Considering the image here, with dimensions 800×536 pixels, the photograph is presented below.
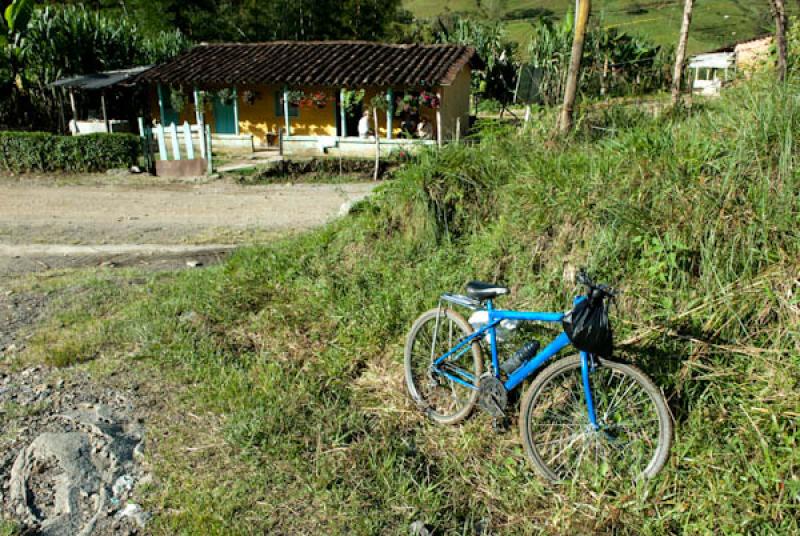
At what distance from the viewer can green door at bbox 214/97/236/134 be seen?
2466 centimetres

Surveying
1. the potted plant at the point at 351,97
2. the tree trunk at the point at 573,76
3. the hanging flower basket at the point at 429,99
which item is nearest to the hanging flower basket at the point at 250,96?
the potted plant at the point at 351,97

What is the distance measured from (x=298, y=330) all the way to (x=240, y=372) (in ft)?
2.44

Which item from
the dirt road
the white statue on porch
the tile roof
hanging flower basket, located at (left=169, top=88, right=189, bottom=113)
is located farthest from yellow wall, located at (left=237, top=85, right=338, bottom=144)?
the dirt road

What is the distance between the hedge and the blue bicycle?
1680 centimetres

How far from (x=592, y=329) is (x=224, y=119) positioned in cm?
2391

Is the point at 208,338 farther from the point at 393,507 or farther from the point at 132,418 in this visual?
the point at 393,507

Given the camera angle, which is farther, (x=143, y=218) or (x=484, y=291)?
(x=143, y=218)

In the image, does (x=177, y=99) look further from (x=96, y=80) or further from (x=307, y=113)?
(x=307, y=113)

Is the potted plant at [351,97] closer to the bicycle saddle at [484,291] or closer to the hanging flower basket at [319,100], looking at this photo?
the hanging flower basket at [319,100]

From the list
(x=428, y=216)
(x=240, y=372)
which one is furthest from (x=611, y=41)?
(x=240, y=372)

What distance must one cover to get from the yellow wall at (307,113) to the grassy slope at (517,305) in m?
17.1

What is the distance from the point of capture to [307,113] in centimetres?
2375

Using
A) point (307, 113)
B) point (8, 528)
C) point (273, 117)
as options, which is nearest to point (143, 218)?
point (8, 528)

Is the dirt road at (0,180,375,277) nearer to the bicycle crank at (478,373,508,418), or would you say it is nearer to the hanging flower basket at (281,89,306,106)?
the bicycle crank at (478,373,508,418)
